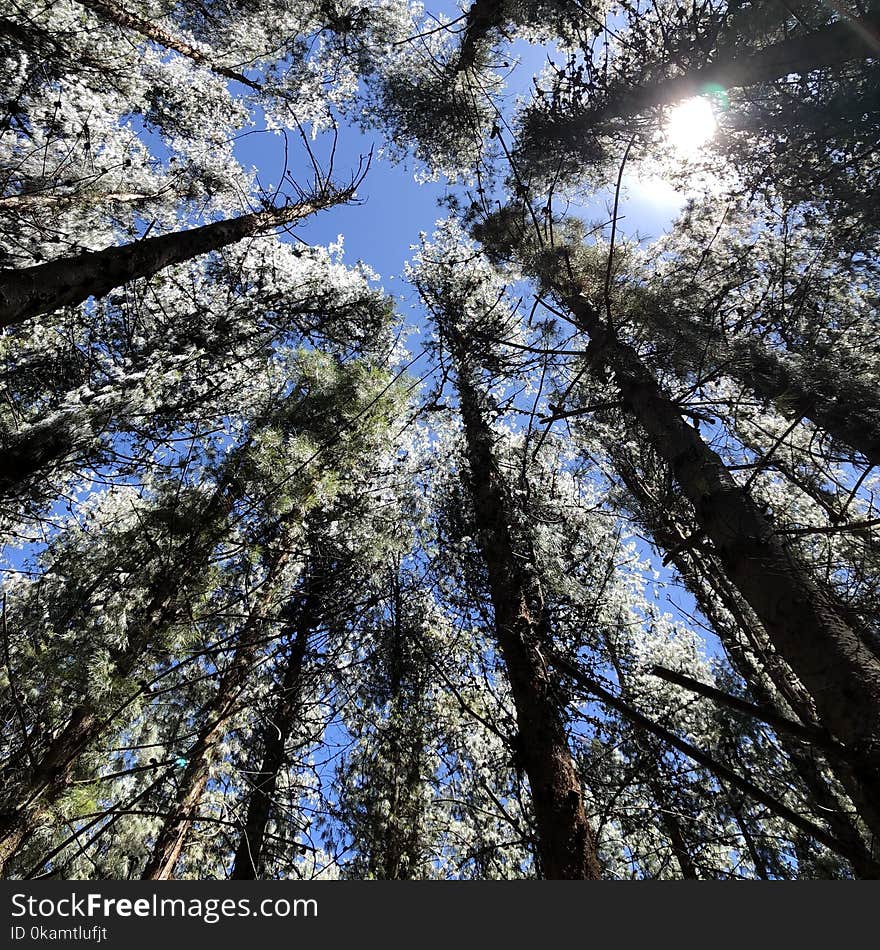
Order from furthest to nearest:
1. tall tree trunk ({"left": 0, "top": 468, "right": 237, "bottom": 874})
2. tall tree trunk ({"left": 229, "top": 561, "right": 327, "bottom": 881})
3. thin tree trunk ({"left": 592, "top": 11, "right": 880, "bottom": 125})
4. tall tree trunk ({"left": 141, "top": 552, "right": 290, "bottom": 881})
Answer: tall tree trunk ({"left": 229, "top": 561, "right": 327, "bottom": 881}) < tall tree trunk ({"left": 141, "top": 552, "right": 290, "bottom": 881}) < thin tree trunk ({"left": 592, "top": 11, "right": 880, "bottom": 125}) < tall tree trunk ({"left": 0, "top": 468, "right": 237, "bottom": 874})

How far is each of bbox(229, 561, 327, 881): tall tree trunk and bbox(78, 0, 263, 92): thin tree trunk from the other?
7700mm

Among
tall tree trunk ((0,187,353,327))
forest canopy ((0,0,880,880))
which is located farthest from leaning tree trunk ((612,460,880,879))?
tall tree trunk ((0,187,353,327))

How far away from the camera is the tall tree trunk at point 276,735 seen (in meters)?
5.50

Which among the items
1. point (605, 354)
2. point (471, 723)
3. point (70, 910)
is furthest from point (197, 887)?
point (471, 723)

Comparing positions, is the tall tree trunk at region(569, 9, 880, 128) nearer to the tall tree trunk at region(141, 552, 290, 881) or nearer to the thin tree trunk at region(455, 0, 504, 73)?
the thin tree trunk at region(455, 0, 504, 73)

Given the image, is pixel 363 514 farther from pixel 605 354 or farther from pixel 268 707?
pixel 605 354

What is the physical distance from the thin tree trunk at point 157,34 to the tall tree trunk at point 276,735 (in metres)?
7.70

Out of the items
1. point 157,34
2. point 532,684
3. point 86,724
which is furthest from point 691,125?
point 86,724

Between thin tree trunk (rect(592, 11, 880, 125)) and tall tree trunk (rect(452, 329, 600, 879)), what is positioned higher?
thin tree trunk (rect(592, 11, 880, 125))

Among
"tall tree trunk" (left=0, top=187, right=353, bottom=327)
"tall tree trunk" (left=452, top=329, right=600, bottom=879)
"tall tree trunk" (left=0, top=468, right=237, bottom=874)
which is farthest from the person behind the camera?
"tall tree trunk" (left=0, top=187, right=353, bottom=327)

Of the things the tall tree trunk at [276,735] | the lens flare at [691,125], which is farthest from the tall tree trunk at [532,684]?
the lens flare at [691,125]

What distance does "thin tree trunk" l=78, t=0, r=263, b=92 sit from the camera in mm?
6438

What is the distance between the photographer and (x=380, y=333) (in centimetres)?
859

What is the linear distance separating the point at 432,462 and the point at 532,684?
426 cm
